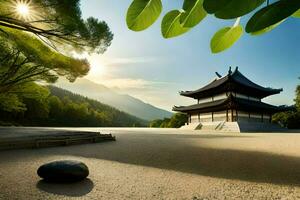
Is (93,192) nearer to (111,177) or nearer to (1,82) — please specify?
(111,177)

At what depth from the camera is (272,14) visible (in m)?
0.40

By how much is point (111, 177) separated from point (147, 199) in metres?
1.57

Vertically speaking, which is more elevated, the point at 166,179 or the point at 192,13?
the point at 192,13

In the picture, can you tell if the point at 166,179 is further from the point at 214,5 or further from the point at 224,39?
the point at 214,5

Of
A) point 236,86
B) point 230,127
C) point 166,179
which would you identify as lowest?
point 166,179

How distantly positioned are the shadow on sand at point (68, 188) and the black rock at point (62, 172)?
119mm

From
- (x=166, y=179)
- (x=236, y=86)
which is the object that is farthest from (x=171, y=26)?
(x=236, y=86)

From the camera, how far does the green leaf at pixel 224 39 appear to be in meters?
0.58

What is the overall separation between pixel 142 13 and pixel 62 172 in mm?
4870

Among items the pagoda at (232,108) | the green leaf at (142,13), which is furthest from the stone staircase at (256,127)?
the green leaf at (142,13)

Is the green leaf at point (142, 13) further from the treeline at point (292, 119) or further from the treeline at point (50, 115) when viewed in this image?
the treeline at point (50, 115)

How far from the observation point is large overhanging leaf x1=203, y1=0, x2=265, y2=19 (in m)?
0.38

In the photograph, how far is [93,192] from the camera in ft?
13.6

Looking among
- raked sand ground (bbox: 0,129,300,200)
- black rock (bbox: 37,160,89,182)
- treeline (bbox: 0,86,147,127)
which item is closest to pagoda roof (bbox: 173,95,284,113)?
raked sand ground (bbox: 0,129,300,200)
